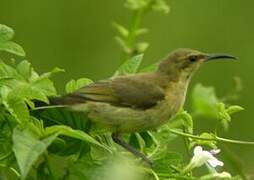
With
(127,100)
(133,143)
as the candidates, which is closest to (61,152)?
(133,143)

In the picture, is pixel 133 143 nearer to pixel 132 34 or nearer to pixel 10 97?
pixel 10 97

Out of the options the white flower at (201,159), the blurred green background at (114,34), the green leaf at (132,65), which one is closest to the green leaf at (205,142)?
the white flower at (201,159)

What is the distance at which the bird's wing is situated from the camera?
14.5ft

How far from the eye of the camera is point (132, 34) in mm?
5258

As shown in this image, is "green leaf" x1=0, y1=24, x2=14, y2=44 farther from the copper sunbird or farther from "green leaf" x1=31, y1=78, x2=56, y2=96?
the copper sunbird

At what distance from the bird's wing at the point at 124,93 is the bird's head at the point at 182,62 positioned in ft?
0.72

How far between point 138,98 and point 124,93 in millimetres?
102

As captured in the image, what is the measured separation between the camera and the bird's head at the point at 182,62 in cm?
517

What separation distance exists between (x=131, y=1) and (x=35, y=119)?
159 centimetres

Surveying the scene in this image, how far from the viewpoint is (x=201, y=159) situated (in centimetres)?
402

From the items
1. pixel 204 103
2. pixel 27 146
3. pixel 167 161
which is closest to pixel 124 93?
pixel 167 161

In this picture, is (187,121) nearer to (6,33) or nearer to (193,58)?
(6,33)

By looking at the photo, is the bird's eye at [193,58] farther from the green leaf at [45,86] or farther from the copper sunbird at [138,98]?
the green leaf at [45,86]

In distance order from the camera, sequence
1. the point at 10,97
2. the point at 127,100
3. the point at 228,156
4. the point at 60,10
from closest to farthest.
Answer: the point at 228,156 < the point at 10,97 < the point at 127,100 < the point at 60,10
